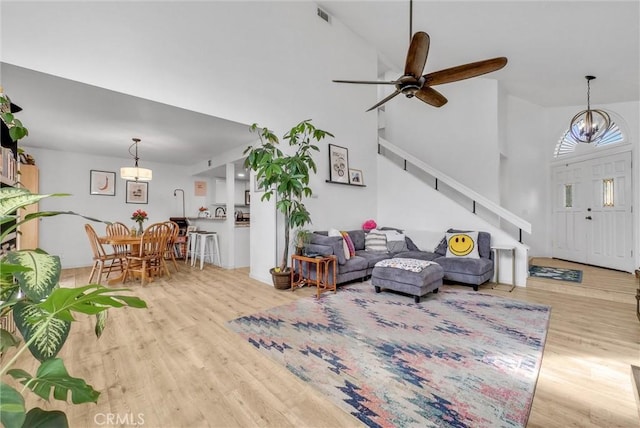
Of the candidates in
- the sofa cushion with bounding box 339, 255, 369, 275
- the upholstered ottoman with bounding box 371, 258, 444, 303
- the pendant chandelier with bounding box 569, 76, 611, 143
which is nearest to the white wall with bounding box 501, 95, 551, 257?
the pendant chandelier with bounding box 569, 76, 611, 143

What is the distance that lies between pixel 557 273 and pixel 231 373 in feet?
16.9

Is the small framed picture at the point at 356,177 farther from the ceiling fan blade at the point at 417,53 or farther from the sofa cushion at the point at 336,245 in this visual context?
the ceiling fan blade at the point at 417,53

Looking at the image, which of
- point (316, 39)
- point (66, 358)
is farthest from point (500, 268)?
point (66, 358)

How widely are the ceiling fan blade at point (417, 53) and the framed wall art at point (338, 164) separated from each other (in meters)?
2.43

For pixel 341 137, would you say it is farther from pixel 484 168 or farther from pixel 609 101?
pixel 609 101

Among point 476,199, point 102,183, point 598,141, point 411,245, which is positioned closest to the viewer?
point 476,199

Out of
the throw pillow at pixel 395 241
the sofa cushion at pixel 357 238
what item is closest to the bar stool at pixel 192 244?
the sofa cushion at pixel 357 238

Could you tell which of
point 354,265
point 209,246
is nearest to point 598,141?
point 354,265

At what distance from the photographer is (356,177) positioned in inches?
209

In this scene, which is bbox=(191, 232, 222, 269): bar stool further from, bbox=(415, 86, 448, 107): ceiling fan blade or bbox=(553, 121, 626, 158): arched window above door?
bbox=(553, 121, 626, 158): arched window above door

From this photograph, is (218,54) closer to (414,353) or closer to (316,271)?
(316,271)

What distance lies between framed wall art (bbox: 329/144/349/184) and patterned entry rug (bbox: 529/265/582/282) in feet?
11.2

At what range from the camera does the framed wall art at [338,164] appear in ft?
15.8
